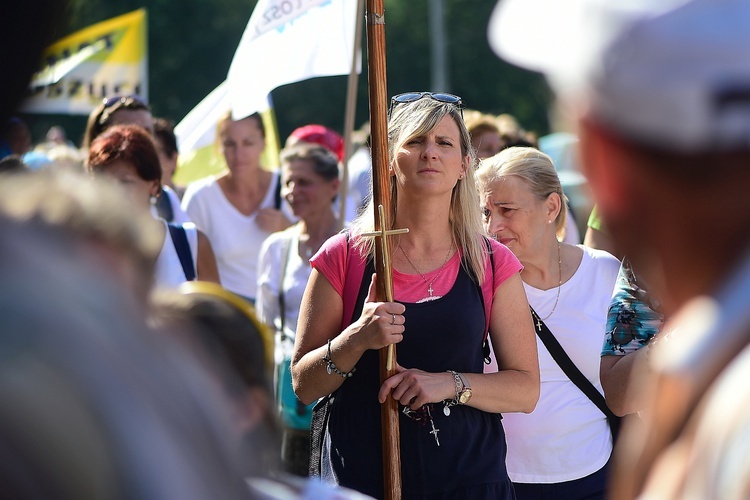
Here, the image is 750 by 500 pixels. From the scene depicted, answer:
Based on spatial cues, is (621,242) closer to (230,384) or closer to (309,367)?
(230,384)

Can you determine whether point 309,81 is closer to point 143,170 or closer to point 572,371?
point 143,170

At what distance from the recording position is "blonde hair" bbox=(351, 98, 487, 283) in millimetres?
3695

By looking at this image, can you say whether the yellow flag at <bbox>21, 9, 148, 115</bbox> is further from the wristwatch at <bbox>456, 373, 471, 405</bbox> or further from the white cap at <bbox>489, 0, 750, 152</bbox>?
the white cap at <bbox>489, 0, 750, 152</bbox>

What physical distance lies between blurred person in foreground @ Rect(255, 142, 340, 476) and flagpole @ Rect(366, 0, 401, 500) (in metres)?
1.84

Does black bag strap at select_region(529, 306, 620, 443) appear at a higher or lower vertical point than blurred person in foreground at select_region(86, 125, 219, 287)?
lower

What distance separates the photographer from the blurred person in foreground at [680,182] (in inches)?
38.2

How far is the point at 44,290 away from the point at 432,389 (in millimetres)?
2399

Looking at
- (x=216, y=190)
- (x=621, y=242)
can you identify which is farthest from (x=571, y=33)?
(x=216, y=190)

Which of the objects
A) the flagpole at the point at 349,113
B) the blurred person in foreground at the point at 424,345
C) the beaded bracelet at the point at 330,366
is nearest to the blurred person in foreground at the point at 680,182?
the blurred person in foreground at the point at 424,345

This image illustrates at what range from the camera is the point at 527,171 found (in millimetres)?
4488

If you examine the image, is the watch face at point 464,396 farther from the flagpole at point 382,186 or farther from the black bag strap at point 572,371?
the black bag strap at point 572,371

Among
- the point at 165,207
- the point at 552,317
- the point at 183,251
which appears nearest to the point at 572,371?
the point at 552,317

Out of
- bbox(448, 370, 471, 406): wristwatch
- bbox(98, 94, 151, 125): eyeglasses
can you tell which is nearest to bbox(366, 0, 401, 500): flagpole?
bbox(448, 370, 471, 406): wristwatch

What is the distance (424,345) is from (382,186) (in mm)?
520
